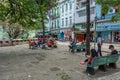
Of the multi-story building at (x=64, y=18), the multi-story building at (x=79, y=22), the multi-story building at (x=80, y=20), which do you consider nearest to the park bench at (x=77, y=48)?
the multi-story building at (x=79, y=22)

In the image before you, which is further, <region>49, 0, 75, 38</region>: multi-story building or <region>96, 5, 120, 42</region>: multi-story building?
<region>49, 0, 75, 38</region>: multi-story building

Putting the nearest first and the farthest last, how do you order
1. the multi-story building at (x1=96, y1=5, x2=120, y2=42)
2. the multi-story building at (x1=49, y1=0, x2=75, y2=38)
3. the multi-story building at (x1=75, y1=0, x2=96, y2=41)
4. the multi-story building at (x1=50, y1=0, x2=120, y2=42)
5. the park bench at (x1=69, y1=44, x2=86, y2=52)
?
the park bench at (x1=69, y1=44, x2=86, y2=52), the multi-story building at (x1=96, y1=5, x2=120, y2=42), the multi-story building at (x1=50, y1=0, x2=120, y2=42), the multi-story building at (x1=75, y1=0, x2=96, y2=41), the multi-story building at (x1=49, y1=0, x2=75, y2=38)

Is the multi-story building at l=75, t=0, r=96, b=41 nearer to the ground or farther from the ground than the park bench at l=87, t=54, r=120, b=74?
farther from the ground

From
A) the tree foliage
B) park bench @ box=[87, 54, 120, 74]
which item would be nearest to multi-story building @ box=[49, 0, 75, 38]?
the tree foliage

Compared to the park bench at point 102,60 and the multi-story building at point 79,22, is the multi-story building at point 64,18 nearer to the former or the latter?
the multi-story building at point 79,22

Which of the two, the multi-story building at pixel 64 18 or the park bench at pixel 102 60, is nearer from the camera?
the park bench at pixel 102 60

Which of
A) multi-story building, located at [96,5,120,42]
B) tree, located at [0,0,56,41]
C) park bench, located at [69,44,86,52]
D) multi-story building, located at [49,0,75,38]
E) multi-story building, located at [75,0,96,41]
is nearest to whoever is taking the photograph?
tree, located at [0,0,56,41]

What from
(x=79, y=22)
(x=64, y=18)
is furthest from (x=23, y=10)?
(x=64, y=18)

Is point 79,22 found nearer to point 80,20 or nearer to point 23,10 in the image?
point 80,20

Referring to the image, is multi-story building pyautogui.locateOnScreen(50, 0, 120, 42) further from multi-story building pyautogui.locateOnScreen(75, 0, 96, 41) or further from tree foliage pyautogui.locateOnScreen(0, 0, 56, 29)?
tree foliage pyautogui.locateOnScreen(0, 0, 56, 29)

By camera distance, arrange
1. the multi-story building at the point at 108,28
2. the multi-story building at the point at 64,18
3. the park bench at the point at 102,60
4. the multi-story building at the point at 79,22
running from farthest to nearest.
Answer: the multi-story building at the point at 64,18 < the multi-story building at the point at 79,22 < the multi-story building at the point at 108,28 < the park bench at the point at 102,60

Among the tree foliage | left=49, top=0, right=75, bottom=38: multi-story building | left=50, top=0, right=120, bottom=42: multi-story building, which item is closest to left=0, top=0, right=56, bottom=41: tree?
the tree foliage

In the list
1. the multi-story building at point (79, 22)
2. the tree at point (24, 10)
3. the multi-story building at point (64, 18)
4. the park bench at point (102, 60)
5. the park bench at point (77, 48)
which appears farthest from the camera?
the multi-story building at point (64, 18)

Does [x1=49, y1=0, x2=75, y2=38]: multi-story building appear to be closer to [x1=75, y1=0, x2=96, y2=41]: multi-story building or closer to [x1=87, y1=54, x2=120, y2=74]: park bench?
[x1=75, y1=0, x2=96, y2=41]: multi-story building
